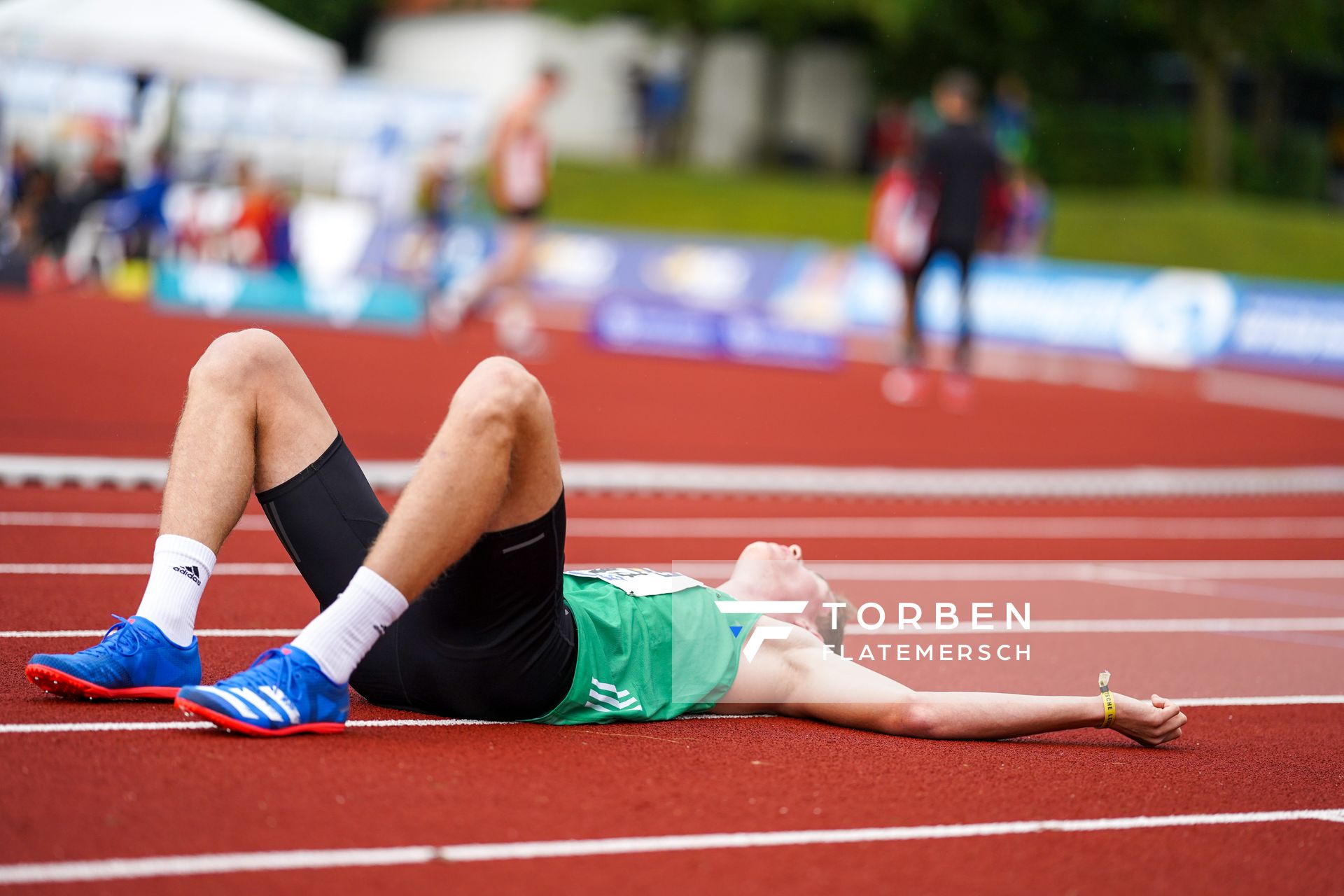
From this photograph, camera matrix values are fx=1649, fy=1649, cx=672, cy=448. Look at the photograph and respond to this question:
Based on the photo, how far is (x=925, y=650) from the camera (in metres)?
4.29

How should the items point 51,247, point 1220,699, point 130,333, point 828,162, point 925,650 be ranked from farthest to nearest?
point 828,162 < point 51,247 < point 130,333 < point 1220,699 < point 925,650

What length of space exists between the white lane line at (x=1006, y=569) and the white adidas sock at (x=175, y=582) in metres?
1.78

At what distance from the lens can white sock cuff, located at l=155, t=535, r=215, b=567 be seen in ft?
11.5

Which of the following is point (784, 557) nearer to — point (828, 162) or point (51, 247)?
point (51, 247)

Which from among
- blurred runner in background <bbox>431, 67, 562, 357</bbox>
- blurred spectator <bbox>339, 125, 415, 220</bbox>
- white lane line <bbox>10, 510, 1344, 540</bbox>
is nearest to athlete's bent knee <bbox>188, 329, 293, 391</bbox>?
white lane line <bbox>10, 510, 1344, 540</bbox>

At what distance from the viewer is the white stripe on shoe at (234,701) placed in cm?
325

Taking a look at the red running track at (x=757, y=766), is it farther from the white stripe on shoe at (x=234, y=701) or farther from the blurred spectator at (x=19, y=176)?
the blurred spectator at (x=19, y=176)

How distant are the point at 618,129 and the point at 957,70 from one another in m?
8.51

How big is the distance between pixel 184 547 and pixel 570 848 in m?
1.15

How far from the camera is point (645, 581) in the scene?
3729 millimetres

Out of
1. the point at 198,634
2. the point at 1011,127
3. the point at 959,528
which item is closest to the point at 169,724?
the point at 198,634

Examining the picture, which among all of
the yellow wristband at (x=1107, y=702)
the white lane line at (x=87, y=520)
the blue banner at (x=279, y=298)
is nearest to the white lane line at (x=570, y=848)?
the yellow wristband at (x=1107, y=702)

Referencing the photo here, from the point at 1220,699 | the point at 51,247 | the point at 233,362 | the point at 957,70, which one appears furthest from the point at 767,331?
the point at 957,70

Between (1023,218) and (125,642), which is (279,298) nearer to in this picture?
(1023,218)
